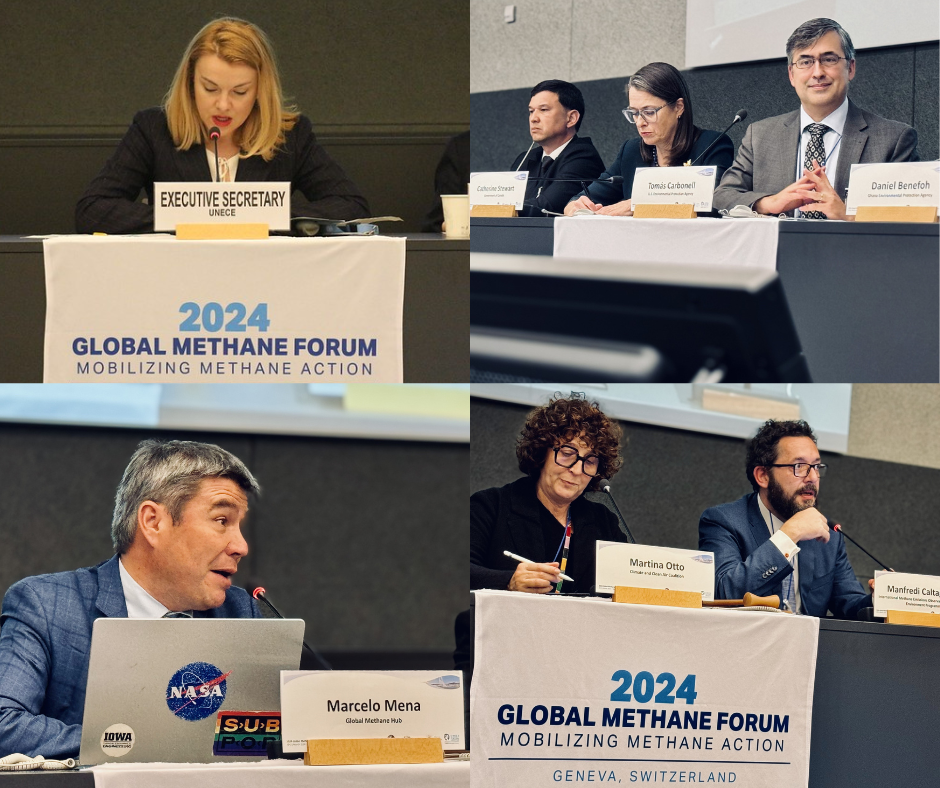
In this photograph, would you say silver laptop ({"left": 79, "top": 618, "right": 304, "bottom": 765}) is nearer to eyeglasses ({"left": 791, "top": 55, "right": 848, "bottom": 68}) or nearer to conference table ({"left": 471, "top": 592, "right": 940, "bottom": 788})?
conference table ({"left": 471, "top": 592, "right": 940, "bottom": 788})

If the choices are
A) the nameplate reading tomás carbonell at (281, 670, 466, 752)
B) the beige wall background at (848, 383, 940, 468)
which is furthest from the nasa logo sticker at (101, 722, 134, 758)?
the beige wall background at (848, 383, 940, 468)

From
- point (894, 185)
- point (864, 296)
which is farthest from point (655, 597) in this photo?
point (894, 185)

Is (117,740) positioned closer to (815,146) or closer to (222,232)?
(222,232)

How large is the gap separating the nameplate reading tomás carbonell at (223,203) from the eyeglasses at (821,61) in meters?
1.87

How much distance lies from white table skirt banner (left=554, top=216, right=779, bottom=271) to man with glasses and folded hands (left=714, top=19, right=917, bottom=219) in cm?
34

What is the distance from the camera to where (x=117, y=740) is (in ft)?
5.21

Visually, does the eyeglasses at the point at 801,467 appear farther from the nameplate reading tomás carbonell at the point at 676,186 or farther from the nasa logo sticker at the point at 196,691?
the nasa logo sticker at the point at 196,691

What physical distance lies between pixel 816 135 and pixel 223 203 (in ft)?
6.40

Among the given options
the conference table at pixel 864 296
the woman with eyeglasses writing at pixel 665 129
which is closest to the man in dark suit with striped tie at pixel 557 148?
the woman with eyeglasses writing at pixel 665 129

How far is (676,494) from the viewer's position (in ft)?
10.5

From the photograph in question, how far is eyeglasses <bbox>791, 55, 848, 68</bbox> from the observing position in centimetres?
349

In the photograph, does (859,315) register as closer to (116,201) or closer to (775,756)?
(775,756)

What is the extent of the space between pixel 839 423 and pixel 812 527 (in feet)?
3.64

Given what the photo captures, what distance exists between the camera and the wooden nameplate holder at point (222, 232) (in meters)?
2.50
